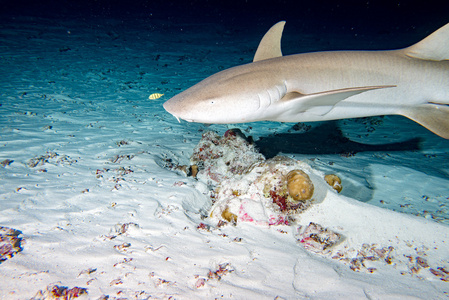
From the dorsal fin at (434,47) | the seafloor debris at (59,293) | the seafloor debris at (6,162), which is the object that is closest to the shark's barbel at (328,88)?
the dorsal fin at (434,47)

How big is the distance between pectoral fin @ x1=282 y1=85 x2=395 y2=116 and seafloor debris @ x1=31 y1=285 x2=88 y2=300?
304 cm

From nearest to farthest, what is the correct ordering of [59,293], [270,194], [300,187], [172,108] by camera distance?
[59,293] → [172,108] → [300,187] → [270,194]

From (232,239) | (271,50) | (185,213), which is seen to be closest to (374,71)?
(271,50)

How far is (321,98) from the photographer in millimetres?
2695

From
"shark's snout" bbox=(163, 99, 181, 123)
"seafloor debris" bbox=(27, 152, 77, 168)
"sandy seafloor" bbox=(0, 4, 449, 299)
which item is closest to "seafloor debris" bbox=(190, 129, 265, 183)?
"sandy seafloor" bbox=(0, 4, 449, 299)

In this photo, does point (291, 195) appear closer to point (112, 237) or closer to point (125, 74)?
point (112, 237)

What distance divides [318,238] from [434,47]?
10.8ft

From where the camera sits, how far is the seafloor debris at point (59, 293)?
1.86 meters

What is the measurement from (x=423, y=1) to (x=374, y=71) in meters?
81.0

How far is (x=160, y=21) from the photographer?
30.5 m

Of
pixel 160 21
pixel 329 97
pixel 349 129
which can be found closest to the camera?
pixel 329 97

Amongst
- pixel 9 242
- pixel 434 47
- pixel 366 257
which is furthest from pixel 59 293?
pixel 434 47

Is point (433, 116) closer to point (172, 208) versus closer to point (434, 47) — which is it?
point (434, 47)

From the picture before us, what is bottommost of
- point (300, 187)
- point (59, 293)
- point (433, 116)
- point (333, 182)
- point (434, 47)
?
point (59, 293)
